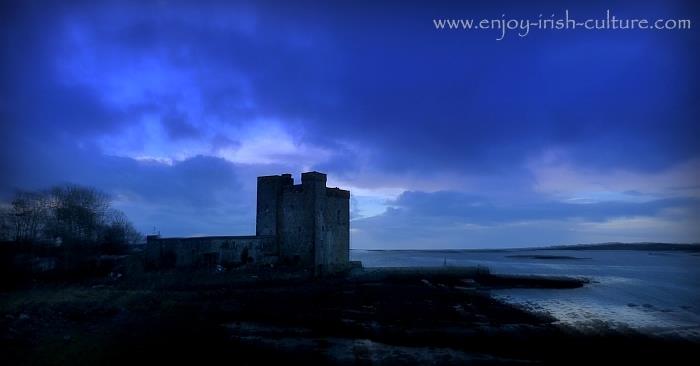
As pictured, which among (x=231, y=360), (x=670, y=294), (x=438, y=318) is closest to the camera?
(x=231, y=360)

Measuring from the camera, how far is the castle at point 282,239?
106ft

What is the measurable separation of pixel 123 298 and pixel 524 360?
18.8 meters

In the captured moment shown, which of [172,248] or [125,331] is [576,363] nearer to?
[125,331]

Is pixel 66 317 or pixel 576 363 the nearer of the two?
pixel 576 363

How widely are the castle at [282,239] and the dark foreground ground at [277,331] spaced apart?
5.27 metres

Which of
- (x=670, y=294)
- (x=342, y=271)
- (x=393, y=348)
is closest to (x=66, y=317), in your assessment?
(x=393, y=348)

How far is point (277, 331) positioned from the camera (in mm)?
17312

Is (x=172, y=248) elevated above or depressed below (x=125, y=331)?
above

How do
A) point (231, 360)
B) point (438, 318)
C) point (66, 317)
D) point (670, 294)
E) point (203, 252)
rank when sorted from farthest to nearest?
point (670, 294) → point (203, 252) → point (438, 318) → point (66, 317) → point (231, 360)

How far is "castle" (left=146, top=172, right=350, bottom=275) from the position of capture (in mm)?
32188

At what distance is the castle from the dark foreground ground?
5.27 meters

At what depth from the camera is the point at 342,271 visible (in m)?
37.6

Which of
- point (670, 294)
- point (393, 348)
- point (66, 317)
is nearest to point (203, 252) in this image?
point (66, 317)

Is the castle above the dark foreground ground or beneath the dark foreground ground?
above
